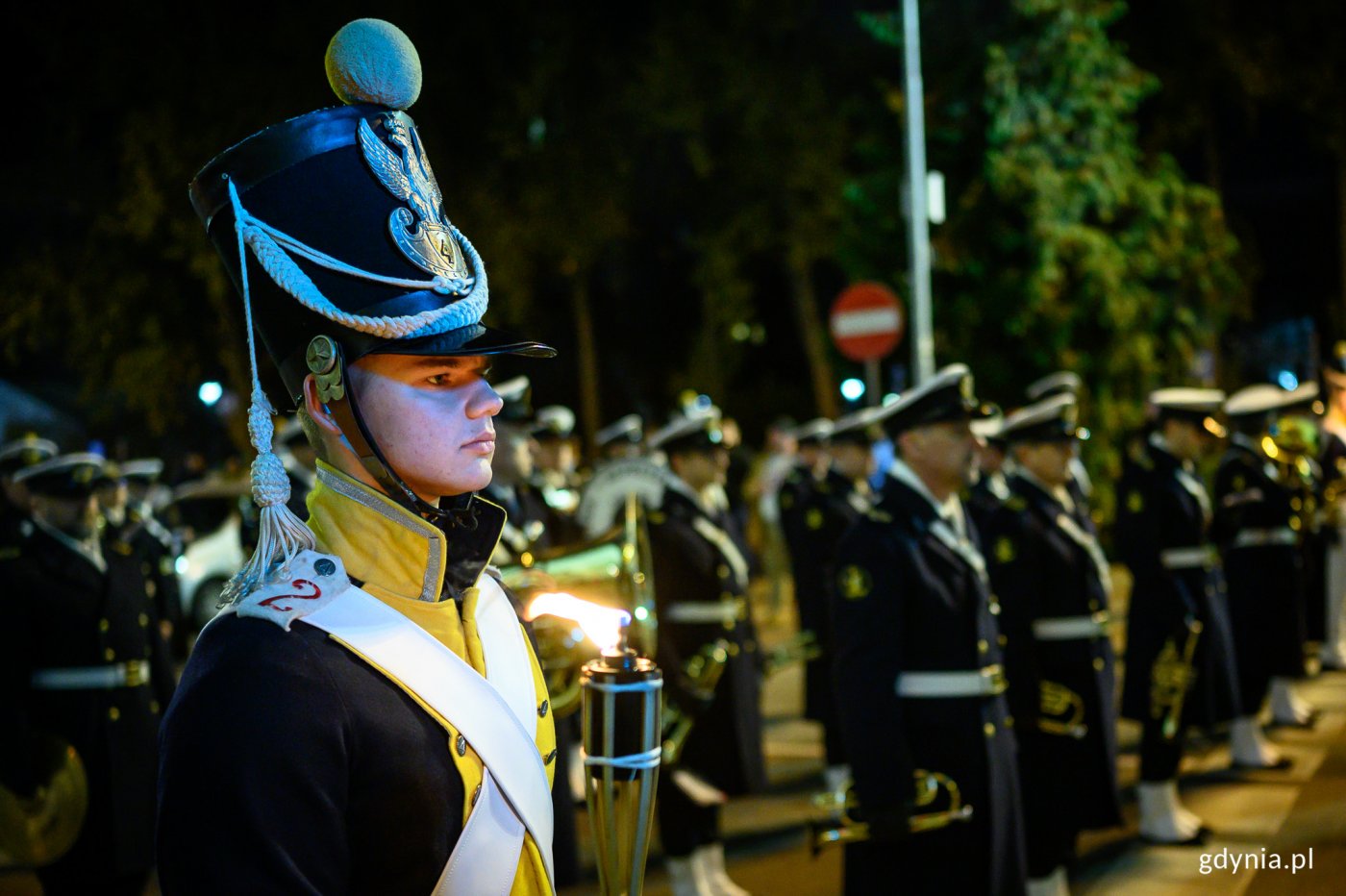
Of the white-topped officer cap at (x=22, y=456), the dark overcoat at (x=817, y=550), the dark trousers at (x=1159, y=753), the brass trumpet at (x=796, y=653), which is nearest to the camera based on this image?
the dark trousers at (x=1159, y=753)

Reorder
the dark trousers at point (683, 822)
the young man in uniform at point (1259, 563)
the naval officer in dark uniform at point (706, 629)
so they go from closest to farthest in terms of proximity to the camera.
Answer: the dark trousers at point (683, 822) < the naval officer in dark uniform at point (706, 629) < the young man in uniform at point (1259, 563)

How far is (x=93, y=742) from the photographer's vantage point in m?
6.02

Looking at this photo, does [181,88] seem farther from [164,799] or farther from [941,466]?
[164,799]

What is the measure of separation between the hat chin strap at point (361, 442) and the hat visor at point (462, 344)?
7 cm

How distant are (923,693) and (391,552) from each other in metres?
3.03

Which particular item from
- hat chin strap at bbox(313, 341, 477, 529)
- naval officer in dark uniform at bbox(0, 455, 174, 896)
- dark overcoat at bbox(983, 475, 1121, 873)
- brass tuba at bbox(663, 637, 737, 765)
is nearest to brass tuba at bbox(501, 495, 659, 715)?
brass tuba at bbox(663, 637, 737, 765)

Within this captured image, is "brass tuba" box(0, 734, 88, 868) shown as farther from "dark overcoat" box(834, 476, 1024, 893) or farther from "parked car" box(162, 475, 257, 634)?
"parked car" box(162, 475, 257, 634)

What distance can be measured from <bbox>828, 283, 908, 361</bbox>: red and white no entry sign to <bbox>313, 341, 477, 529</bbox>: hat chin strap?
33.3ft

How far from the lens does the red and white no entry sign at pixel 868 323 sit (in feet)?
39.3

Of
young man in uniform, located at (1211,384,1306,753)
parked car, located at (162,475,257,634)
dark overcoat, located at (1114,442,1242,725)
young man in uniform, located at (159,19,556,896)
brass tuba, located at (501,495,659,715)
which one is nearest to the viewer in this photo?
young man in uniform, located at (159,19,556,896)

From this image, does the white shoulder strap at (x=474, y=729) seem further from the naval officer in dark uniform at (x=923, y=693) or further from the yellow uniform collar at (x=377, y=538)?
the naval officer in dark uniform at (x=923, y=693)

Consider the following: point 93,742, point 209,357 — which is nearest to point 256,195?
point 93,742

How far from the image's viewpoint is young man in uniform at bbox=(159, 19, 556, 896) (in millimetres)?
1788

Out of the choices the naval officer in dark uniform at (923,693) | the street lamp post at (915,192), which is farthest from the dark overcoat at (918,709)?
the street lamp post at (915,192)
